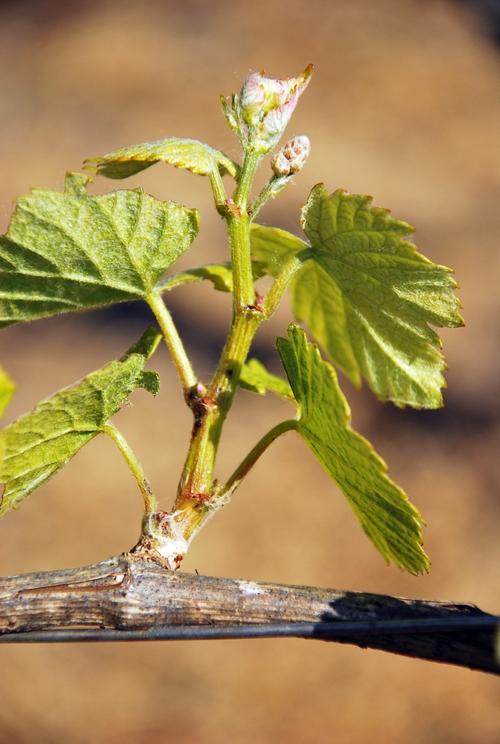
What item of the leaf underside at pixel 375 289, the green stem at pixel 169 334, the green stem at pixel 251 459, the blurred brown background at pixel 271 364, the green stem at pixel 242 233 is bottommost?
the green stem at pixel 251 459

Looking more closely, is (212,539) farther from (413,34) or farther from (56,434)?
(413,34)

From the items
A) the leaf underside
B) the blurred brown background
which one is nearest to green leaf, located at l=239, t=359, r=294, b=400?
the leaf underside

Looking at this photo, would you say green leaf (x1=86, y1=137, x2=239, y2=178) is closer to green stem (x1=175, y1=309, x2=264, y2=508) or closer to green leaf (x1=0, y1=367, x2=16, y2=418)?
green stem (x1=175, y1=309, x2=264, y2=508)

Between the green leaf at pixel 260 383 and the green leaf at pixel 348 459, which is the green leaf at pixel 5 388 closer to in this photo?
the green leaf at pixel 348 459

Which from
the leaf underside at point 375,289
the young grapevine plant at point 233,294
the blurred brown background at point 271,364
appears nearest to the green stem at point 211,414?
the young grapevine plant at point 233,294

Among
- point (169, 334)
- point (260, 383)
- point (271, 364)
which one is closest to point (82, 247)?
point (169, 334)

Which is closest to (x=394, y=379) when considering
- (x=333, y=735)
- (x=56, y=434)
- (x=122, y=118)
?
(x=56, y=434)

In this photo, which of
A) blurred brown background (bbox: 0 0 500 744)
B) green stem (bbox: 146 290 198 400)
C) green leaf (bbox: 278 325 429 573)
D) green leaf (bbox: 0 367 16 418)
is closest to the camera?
green leaf (bbox: 0 367 16 418)
